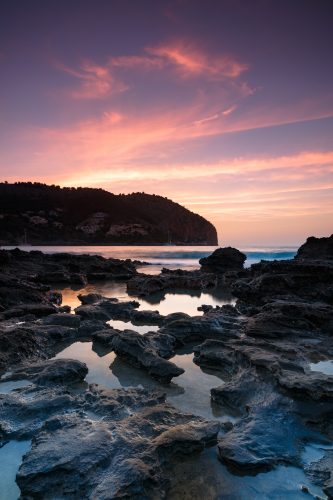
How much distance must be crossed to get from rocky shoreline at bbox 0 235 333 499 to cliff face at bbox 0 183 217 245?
4303 inches

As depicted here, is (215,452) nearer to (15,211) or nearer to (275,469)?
(275,469)

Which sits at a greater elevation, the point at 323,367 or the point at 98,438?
the point at 98,438

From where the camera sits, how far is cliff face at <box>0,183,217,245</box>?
118 metres

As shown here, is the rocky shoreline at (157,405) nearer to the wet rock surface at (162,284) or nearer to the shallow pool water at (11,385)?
the shallow pool water at (11,385)

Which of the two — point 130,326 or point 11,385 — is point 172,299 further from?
point 11,385

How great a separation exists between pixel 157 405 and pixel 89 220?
127455 mm

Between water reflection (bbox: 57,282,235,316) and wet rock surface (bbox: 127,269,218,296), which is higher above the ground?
wet rock surface (bbox: 127,269,218,296)

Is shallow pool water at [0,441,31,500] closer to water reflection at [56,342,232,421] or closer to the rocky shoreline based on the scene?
the rocky shoreline

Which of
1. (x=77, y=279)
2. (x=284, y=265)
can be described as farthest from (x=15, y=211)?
(x=284, y=265)

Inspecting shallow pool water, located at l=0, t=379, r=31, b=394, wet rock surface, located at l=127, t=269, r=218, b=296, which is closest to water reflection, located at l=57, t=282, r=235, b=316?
wet rock surface, located at l=127, t=269, r=218, b=296

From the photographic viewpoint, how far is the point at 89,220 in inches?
5069

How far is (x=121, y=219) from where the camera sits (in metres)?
135

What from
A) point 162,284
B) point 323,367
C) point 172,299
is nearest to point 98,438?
point 323,367

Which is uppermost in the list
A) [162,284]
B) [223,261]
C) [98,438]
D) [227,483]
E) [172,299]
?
[223,261]
